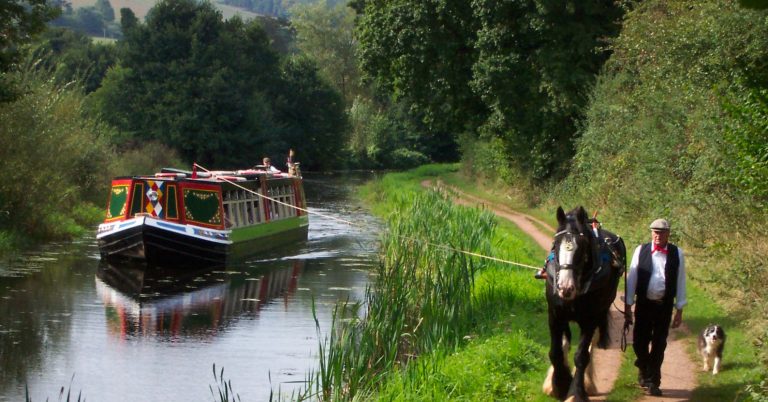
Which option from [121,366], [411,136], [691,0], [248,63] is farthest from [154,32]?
[121,366]

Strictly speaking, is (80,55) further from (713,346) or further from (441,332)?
(713,346)

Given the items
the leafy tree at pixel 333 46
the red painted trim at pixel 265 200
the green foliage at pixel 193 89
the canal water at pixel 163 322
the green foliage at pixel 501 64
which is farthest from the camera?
the leafy tree at pixel 333 46

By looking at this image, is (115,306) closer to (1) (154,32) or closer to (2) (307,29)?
(1) (154,32)

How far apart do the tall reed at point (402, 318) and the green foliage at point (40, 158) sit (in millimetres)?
9683

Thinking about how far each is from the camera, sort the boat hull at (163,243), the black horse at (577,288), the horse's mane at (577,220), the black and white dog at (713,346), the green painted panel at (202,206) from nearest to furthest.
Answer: the black horse at (577,288), the horse's mane at (577,220), the black and white dog at (713,346), the boat hull at (163,243), the green painted panel at (202,206)

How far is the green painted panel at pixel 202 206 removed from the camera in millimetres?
23656

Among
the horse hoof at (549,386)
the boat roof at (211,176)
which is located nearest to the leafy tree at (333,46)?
the boat roof at (211,176)

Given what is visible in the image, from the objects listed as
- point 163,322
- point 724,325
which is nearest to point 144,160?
point 163,322

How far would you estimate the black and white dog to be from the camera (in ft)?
31.6

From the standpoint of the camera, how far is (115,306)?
17828 millimetres

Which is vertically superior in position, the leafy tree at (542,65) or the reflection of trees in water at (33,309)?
the leafy tree at (542,65)

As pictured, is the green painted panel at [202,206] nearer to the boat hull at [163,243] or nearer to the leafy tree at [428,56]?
the boat hull at [163,243]

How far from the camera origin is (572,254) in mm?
8195

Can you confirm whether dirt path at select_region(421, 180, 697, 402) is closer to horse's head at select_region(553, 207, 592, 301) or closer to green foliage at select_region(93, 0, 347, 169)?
horse's head at select_region(553, 207, 592, 301)
